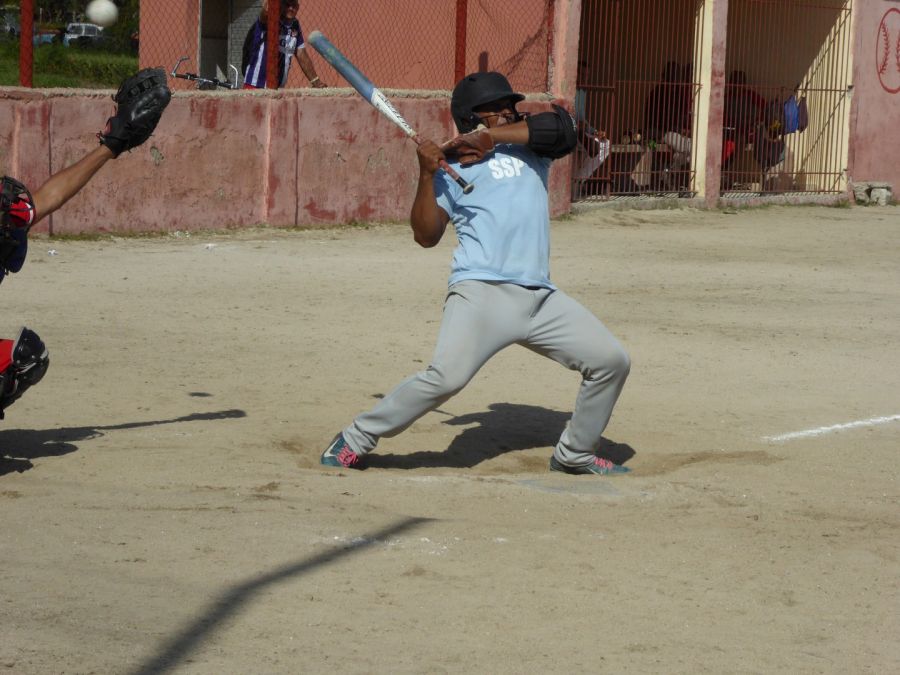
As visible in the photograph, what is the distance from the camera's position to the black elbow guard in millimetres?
5770

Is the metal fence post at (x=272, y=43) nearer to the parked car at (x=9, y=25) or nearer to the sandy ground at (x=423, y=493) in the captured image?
the sandy ground at (x=423, y=493)

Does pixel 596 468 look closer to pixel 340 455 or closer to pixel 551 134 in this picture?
pixel 340 455

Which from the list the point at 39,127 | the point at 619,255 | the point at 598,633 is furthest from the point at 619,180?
the point at 598,633

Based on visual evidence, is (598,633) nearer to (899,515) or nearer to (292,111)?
(899,515)

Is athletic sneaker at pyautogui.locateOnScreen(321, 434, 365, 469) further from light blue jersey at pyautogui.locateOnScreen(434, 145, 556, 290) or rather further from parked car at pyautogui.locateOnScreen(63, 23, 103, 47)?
parked car at pyautogui.locateOnScreen(63, 23, 103, 47)

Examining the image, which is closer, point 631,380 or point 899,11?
point 631,380

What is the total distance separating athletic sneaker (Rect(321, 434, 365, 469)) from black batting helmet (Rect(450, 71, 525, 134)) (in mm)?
1502

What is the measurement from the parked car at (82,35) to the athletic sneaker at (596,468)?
35.4 m

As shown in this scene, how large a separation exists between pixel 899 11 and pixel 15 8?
77.4 ft

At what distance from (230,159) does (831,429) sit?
26.1 feet

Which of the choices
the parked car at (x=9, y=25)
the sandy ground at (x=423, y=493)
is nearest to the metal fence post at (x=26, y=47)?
the sandy ground at (x=423, y=493)

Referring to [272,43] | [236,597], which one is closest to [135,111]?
[236,597]

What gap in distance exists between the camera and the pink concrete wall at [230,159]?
485 inches

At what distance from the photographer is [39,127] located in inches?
480
